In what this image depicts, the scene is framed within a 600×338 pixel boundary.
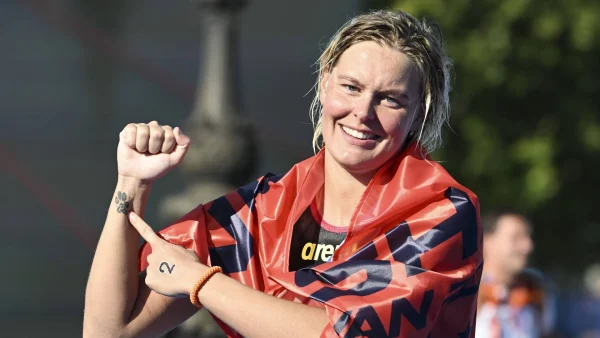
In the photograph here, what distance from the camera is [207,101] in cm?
708

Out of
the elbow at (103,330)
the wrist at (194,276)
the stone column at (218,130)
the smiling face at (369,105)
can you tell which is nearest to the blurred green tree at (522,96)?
the stone column at (218,130)

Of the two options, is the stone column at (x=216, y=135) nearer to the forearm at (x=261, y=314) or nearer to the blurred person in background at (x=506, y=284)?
the blurred person in background at (x=506, y=284)

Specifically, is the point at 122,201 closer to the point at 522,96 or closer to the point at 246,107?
the point at 522,96

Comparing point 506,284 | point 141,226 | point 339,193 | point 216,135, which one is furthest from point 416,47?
point 216,135

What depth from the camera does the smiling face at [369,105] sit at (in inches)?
109

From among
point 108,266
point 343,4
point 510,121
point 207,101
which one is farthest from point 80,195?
point 108,266

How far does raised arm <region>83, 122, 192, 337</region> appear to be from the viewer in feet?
9.48

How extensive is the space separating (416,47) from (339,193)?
1.50ft

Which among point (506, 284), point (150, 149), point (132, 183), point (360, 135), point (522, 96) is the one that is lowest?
point (522, 96)

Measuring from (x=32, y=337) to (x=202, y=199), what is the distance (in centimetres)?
715

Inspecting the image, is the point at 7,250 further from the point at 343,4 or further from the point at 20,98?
the point at 343,4

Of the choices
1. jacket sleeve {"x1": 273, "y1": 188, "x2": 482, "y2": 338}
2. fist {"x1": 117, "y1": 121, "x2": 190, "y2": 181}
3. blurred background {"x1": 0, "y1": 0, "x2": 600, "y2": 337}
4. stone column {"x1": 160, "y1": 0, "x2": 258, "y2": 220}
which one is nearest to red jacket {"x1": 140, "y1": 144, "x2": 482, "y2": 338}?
jacket sleeve {"x1": 273, "y1": 188, "x2": 482, "y2": 338}

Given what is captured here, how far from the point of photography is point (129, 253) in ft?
9.54

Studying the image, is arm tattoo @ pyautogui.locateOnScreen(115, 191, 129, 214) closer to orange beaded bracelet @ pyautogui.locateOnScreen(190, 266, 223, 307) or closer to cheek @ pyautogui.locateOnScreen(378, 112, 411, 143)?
orange beaded bracelet @ pyautogui.locateOnScreen(190, 266, 223, 307)
